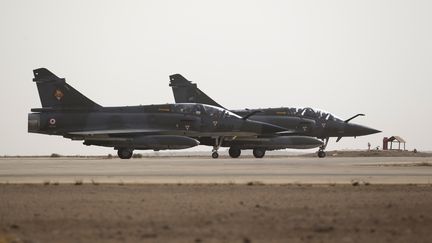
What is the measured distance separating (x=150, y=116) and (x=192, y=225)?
3608 centimetres

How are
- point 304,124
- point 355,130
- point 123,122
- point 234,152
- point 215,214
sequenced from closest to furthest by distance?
1. point 215,214
2. point 123,122
3. point 234,152
4. point 304,124
5. point 355,130

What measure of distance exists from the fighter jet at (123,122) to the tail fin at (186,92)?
7.58m

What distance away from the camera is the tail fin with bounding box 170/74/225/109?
56.8 metres

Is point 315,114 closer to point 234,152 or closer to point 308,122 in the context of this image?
point 308,122

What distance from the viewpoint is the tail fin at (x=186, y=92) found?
56.8 meters

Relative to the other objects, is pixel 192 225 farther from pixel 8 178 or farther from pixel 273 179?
pixel 8 178

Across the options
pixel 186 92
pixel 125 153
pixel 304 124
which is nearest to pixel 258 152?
pixel 304 124

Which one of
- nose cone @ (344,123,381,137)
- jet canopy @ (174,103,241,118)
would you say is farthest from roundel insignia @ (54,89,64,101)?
nose cone @ (344,123,381,137)

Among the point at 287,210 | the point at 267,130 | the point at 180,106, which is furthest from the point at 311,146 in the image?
the point at 287,210

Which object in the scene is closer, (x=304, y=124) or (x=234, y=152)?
(x=234, y=152)

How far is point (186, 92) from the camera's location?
57094 mm

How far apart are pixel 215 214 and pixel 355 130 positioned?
139ft

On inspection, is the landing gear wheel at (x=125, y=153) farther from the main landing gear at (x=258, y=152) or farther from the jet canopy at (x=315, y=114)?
the jet canopy at (x=315, y=114)

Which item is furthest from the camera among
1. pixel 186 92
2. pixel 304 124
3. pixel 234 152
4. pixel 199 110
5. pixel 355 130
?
pixel 186 92
